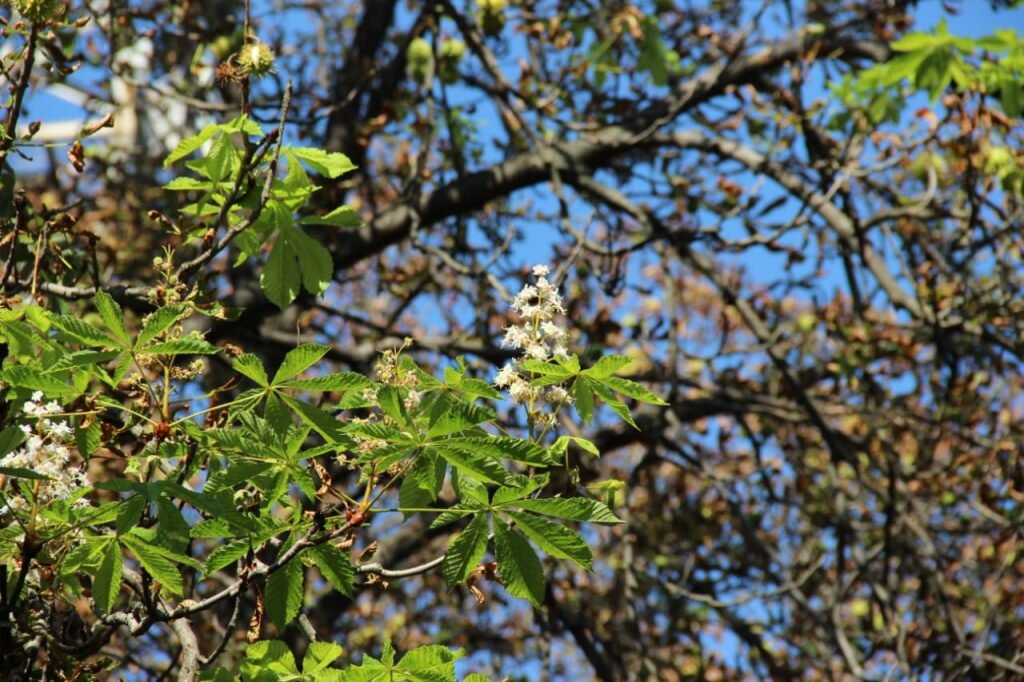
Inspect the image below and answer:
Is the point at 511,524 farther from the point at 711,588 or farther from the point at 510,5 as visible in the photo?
the point at 510,5

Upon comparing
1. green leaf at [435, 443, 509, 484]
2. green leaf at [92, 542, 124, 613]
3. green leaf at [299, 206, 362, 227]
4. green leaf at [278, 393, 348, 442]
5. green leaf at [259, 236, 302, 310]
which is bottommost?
green leaf at [92, 542, 124, 613]

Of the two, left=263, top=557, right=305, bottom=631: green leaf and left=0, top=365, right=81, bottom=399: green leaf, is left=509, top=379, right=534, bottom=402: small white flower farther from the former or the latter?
left=0, top=365, right=81, bottom=399: green leaf

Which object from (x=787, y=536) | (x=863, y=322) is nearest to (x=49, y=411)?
(x=863, y=322)

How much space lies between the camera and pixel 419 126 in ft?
18.5

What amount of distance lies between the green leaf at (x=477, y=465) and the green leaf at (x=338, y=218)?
0.99m

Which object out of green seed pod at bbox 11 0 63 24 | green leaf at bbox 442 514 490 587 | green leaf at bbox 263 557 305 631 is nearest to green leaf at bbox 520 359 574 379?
green leaf at bbox 442 514 490 587

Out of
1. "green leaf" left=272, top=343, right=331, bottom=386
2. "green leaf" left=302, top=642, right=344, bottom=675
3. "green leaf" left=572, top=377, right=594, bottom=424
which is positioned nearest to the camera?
"green leaf" left=272, top=343, right=331, bottom=386

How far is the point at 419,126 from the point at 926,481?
10.7 feet

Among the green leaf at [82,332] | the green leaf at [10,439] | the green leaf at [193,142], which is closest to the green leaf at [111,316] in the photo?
the green leaf at [82,332]

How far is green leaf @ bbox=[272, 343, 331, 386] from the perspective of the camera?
1895 millimetres

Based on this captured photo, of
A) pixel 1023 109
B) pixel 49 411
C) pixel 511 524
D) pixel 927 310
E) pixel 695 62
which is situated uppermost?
pixel 695 62

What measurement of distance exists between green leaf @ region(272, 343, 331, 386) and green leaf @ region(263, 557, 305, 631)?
1.27 ft

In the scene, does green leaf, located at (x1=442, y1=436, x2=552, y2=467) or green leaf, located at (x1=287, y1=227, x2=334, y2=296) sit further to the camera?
green leaf, located at (x1=287, y1=227, x2=334, y2=296)

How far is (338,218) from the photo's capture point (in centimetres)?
270
